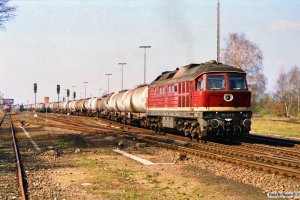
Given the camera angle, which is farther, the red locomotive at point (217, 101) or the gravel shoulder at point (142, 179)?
the red locomotive at point (217, 101)

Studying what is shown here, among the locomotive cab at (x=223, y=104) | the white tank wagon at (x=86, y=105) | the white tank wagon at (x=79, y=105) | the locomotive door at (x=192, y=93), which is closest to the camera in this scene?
the locomotive cab at (x=223, y=104)

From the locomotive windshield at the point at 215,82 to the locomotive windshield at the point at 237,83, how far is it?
1.33ft

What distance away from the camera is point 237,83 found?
2048 centimetres

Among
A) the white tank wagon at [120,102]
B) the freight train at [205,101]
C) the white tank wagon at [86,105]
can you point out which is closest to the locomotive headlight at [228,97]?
the freight train at [205,101]

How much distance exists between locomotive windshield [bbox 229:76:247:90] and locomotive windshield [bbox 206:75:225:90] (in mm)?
406

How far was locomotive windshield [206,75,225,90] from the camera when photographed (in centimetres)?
2014

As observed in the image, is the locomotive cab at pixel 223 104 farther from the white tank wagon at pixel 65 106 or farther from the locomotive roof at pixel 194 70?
the white tank wagon at pixel 65 106

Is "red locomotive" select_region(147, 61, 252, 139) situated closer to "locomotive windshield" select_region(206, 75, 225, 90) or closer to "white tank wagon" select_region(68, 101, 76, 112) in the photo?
"locomotive windshield" select_region(206, 75, 225, 90)

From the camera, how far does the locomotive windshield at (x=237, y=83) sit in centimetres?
2030

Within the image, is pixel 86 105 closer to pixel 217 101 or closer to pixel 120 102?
pixel 120 102

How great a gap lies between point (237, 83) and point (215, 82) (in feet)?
3.83

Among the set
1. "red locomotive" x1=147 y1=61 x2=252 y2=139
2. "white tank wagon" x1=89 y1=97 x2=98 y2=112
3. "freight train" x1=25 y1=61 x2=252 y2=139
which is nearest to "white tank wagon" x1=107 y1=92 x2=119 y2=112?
"white tank wagon" x1=89 y1=97 x2=98 y2=112

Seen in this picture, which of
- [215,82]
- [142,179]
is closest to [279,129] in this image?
[215,82]

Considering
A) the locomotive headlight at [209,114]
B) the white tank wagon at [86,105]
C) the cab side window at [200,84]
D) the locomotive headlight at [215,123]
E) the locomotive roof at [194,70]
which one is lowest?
the locomotive headlight at [215,123]
